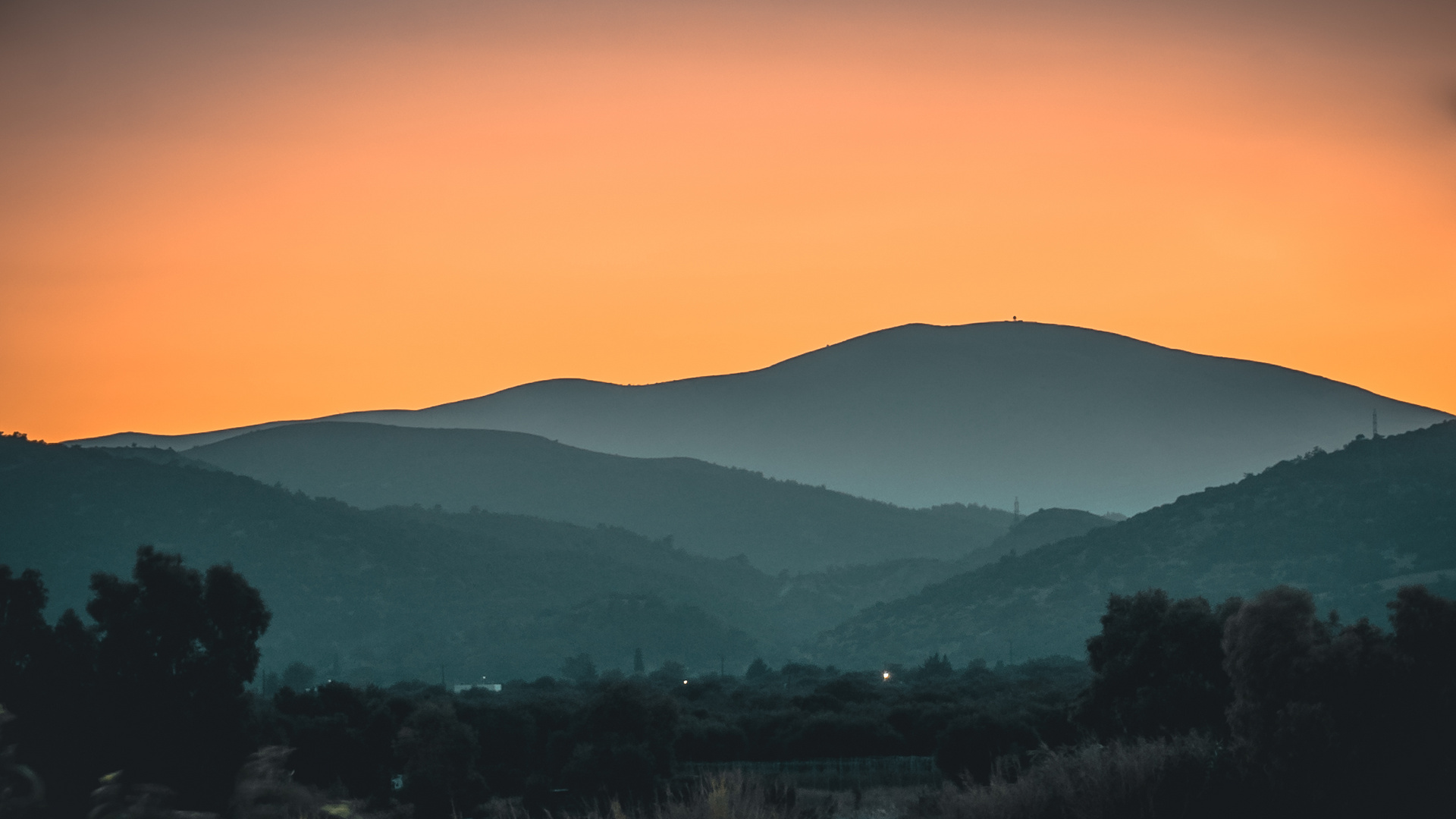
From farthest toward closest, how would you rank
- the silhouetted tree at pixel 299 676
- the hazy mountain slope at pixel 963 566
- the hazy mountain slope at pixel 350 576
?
1. the hazy mountain slope at pixel 963 566
2. the hazy mountain slope at pixel 350 576
3. the silhouetted tree at pixel 299 676

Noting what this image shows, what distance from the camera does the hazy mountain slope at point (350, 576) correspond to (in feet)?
467

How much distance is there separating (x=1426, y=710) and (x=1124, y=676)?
14354 millimetres

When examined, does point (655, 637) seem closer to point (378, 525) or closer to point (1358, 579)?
point (378, 525)

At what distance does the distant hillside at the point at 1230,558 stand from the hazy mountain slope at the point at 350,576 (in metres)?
21.2

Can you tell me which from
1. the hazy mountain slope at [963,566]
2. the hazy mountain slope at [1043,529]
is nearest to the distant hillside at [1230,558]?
the hazy mountain slope at [1043,529]

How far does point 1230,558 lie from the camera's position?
12925 cm

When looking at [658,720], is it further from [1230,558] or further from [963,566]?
[963,566]

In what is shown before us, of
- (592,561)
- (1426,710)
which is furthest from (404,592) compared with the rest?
(1426,710)

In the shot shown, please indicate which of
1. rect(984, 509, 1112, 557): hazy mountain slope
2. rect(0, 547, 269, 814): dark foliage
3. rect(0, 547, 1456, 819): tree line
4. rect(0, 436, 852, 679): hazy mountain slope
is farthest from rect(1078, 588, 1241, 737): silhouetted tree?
rect(984, 509, 1112, 557): hazy mountain slope

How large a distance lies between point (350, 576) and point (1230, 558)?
274 ft

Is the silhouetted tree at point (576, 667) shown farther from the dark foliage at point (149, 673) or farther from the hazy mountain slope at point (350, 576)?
the dark foliage at point (149, 673)

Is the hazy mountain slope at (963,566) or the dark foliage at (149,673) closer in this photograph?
the dark foliage at (149,673)

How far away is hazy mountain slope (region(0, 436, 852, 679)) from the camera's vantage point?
142375 mm

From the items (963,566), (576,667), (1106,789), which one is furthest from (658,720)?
(963,566)
